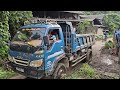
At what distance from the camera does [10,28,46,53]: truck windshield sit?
14.7ft

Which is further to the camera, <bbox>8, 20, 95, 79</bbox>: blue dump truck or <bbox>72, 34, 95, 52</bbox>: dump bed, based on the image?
<bbox>72, 34, 95, 52</bbox>: dump bed

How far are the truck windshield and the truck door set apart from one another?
0.98 ft

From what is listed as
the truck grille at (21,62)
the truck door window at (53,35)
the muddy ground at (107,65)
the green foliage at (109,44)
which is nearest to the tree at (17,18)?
the truck door window at (53,35)

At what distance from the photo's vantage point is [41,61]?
4.35 meters

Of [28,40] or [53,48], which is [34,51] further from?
[53,48]

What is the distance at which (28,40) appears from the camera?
15.3 feet

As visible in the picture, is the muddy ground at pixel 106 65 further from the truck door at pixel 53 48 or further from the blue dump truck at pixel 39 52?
the truck door at pixel 53 48

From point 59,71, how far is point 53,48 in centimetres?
69

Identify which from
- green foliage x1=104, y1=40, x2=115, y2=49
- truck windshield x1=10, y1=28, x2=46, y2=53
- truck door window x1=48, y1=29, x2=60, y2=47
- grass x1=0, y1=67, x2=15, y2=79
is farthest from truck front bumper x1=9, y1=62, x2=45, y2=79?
green foliage x1=104, y1=40, x2=115, y2=49

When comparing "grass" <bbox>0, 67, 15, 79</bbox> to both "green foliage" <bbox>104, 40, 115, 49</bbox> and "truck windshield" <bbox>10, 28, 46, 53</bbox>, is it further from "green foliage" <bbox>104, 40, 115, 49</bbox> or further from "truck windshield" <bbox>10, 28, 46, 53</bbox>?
"green foliage" <bbox>104, 40, 115, 49</bbox>

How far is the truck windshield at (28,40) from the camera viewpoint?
4467 mm

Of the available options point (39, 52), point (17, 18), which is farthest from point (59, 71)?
point (17, 18)
